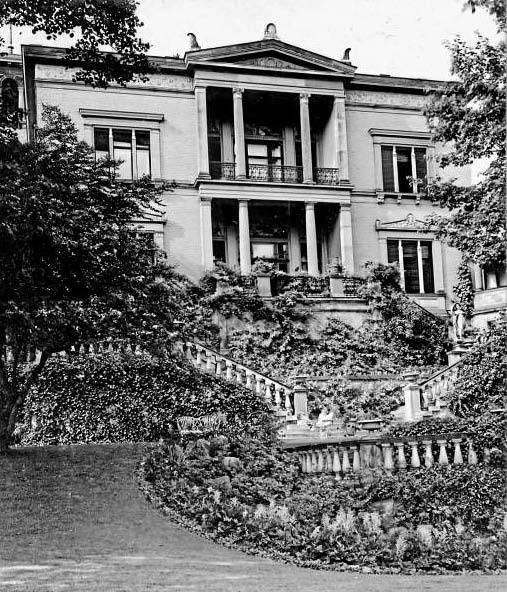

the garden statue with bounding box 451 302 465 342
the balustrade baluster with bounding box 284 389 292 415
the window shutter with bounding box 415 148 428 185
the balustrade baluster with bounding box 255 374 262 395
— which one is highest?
the window shutter with bounding box 415 148 428 185

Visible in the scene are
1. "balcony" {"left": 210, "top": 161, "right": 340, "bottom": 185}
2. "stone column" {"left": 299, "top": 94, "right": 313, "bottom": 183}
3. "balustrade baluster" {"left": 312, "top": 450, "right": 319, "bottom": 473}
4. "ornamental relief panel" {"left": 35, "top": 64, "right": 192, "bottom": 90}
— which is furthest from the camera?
"balcony" {"left": 210, "top": 161, "right": 340, "bottom": 185}

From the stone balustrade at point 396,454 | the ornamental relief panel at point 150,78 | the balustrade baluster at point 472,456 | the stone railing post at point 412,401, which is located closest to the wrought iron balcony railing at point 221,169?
the ornamental relief panel at point 150,78

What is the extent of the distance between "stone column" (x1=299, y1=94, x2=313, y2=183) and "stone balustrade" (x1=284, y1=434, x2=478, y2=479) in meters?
17.7

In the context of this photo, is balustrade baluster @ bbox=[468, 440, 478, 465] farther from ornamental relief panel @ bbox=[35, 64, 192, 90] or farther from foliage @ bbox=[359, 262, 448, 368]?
→ ornamental relief panel @ bbox=[35, 64, 192, 90]

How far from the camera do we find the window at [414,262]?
33.5 meters

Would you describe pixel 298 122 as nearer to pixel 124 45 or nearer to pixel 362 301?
pixel 362 301

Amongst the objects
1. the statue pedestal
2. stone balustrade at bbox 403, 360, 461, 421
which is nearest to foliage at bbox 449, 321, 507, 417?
stone balustrade at bbox 403, 360, 461, 421

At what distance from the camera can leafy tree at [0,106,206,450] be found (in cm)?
1505

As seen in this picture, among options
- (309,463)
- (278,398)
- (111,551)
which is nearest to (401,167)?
(278,398)

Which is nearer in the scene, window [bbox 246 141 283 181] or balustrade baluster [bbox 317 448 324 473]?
balustrade baluster [bbox 317 448 324 473]

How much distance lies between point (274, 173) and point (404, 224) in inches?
214

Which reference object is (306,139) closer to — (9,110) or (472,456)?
(9,110)

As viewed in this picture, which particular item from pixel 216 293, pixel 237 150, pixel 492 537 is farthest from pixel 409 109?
pixel 492 537

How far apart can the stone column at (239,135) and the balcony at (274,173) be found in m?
0.41
